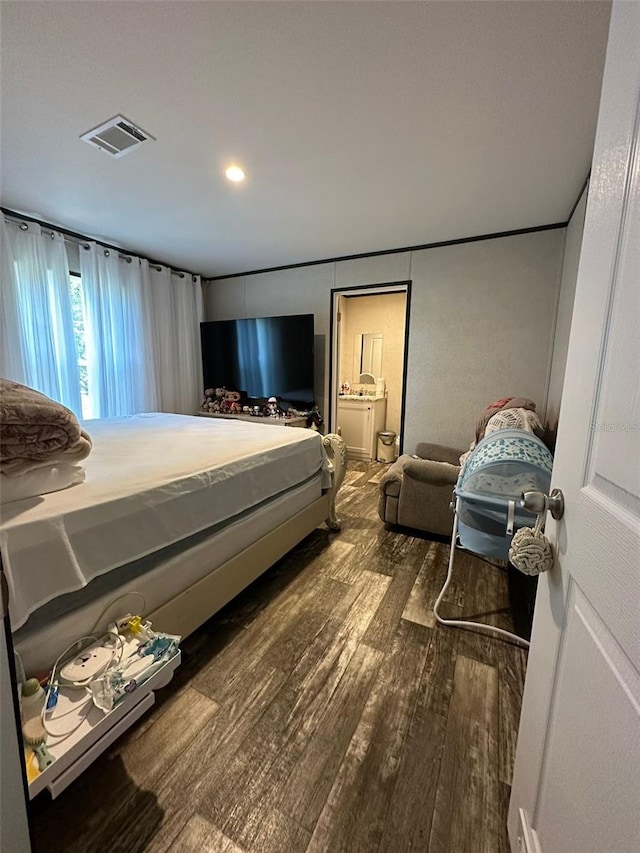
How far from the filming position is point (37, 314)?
2.92 m

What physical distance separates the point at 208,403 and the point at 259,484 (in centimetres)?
305

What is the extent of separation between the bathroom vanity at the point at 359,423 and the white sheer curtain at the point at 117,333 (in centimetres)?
251

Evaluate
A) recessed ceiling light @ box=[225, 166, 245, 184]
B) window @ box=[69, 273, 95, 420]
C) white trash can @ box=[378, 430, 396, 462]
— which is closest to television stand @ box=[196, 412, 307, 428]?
white trash can @ box=[378, 430, 396, 462]

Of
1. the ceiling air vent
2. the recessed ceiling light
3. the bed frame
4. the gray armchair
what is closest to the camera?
the bed frame

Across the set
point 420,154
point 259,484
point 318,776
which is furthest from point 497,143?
point 318,776

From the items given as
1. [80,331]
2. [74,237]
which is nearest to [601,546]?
[80,331]

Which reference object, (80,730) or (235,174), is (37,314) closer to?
(235,174)

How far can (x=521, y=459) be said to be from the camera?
4.17 ft

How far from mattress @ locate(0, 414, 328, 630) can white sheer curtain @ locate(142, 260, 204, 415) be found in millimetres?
2047

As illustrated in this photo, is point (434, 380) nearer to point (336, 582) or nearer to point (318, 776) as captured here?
point (336, 582)

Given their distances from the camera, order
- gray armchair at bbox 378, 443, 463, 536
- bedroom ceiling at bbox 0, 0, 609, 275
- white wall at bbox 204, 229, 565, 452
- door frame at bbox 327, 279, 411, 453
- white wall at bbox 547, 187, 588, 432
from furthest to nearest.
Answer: door frame at bbox 327, 279, 411, 453, white wall at bbox 204, 229, 565, 452, gray armchair at bbox 378, 443, 463, 536, white wall at bbox 547, 187, 588, 432, bedroom ceiling at bbox 0, 0, 609, 275

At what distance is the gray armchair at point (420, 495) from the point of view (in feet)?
7.77

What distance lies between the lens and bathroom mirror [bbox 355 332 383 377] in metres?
5.07

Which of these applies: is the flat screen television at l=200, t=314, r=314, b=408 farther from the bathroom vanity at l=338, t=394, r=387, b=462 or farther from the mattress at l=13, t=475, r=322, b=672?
the mattress at l=13, t=475, r=322, b=672
